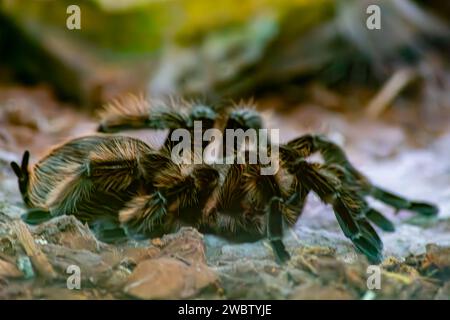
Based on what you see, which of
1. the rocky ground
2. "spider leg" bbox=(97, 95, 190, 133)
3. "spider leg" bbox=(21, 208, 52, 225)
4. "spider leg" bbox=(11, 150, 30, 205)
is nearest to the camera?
the rocky ground

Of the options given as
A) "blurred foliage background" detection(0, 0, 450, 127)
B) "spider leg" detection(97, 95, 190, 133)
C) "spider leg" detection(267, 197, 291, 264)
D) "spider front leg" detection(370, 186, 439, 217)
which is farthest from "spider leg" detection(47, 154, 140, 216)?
"blurred foliage background" detection(0, 0, 450, 127)

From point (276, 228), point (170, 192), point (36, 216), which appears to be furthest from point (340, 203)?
point (36, 216)

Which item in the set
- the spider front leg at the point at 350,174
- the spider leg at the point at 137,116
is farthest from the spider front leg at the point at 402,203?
the spider leg at the point at 137,116

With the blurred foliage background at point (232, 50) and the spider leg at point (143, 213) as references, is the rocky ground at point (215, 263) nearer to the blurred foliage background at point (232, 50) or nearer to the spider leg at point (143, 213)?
the spider leg at point (143, 213)

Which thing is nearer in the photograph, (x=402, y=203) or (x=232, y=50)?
(x=402, y=203)

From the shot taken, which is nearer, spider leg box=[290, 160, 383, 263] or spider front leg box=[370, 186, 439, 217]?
spider leg box=[290, 160, 383, 263]

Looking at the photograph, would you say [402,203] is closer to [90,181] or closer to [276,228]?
[276,228]

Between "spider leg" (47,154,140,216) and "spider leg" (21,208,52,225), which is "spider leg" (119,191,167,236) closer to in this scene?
"spider leg" (47,154,140,216)
